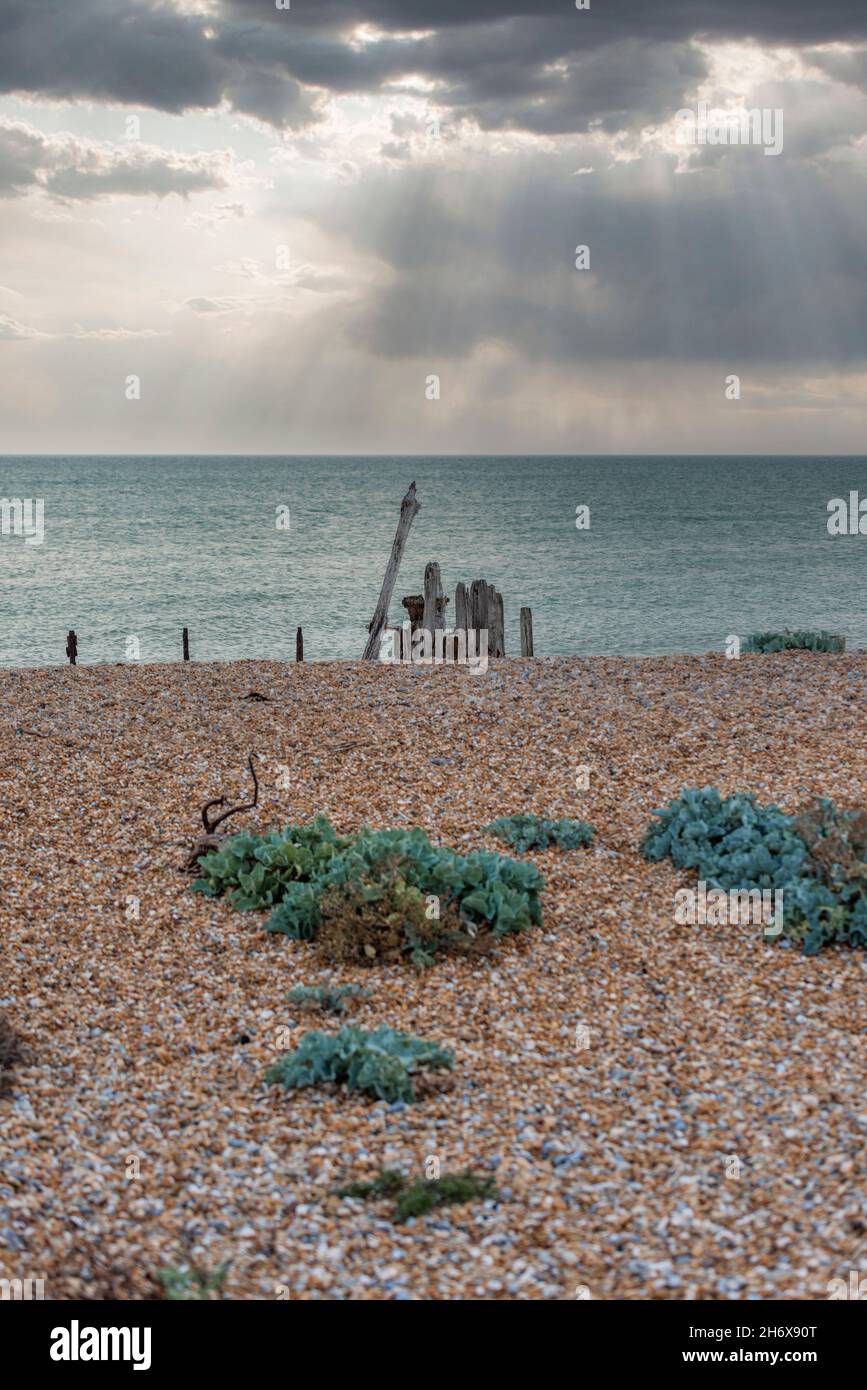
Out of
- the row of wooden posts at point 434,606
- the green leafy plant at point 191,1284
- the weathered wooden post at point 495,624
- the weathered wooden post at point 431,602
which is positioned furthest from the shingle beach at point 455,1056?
the weathered wooden post at point 495,624

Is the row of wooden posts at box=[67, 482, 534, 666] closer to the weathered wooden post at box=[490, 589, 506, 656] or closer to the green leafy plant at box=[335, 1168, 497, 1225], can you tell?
the weathered wooden post at box=[490, 589, 506, 656]

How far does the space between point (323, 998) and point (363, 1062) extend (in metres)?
1.05

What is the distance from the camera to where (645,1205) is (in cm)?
522

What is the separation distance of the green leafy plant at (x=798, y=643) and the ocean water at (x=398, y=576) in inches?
547

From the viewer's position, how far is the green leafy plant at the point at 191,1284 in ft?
15.0

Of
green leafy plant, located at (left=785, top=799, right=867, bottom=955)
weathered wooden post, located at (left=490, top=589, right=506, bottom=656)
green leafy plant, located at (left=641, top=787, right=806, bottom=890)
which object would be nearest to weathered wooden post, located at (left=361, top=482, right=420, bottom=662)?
weathered wooden post, located at (left=490, top=589, right=506, bottom=656)

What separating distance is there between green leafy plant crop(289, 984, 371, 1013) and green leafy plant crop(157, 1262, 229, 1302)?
8.40 ft

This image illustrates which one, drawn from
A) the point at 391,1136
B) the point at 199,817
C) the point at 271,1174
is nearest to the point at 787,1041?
the point at 391,1136

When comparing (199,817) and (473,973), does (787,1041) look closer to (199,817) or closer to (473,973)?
(473,973)

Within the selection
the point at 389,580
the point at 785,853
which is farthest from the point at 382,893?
the point at 389,580

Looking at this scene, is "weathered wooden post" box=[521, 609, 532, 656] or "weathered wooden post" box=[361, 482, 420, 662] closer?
"weathered wooden post" box=[361, 482, 420, 662]

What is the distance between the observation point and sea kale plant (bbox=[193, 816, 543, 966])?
8039 mm

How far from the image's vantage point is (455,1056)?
6695 millimetres

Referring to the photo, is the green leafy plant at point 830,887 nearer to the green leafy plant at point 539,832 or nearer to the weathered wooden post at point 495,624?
the green leafy plant at point 539,832
